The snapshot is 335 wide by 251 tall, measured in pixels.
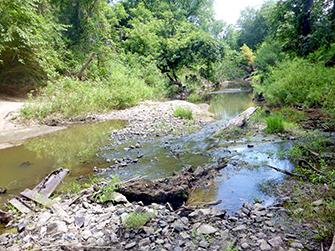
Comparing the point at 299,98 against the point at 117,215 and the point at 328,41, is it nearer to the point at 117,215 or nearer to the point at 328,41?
the point at 328,41

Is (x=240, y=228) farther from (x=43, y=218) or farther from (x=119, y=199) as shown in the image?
(x=43, y=218)

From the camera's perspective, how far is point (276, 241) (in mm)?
3371

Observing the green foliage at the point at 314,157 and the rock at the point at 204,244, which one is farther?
the green foliage at the point at 314,157

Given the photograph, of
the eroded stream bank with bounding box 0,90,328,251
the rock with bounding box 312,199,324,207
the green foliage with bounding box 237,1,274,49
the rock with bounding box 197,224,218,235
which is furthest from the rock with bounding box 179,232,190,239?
the green foliage with bounding box 237,1,274,49

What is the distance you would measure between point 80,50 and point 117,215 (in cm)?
1705

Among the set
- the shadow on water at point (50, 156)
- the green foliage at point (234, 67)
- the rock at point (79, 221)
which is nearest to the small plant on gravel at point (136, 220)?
the rock at point (79, 221)

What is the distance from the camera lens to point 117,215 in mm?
4082

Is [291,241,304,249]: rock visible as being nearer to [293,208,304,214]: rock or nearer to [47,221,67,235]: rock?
[293,208,304,214]: rock

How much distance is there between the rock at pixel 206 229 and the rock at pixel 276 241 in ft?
1.97

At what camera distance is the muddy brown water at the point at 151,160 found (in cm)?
518

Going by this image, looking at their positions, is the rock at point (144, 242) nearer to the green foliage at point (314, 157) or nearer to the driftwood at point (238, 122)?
the green foliage at point (314, 157)

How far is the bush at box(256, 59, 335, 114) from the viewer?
9961 mm

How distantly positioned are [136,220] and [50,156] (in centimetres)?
499

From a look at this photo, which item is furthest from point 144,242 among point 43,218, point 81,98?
point 81,98
